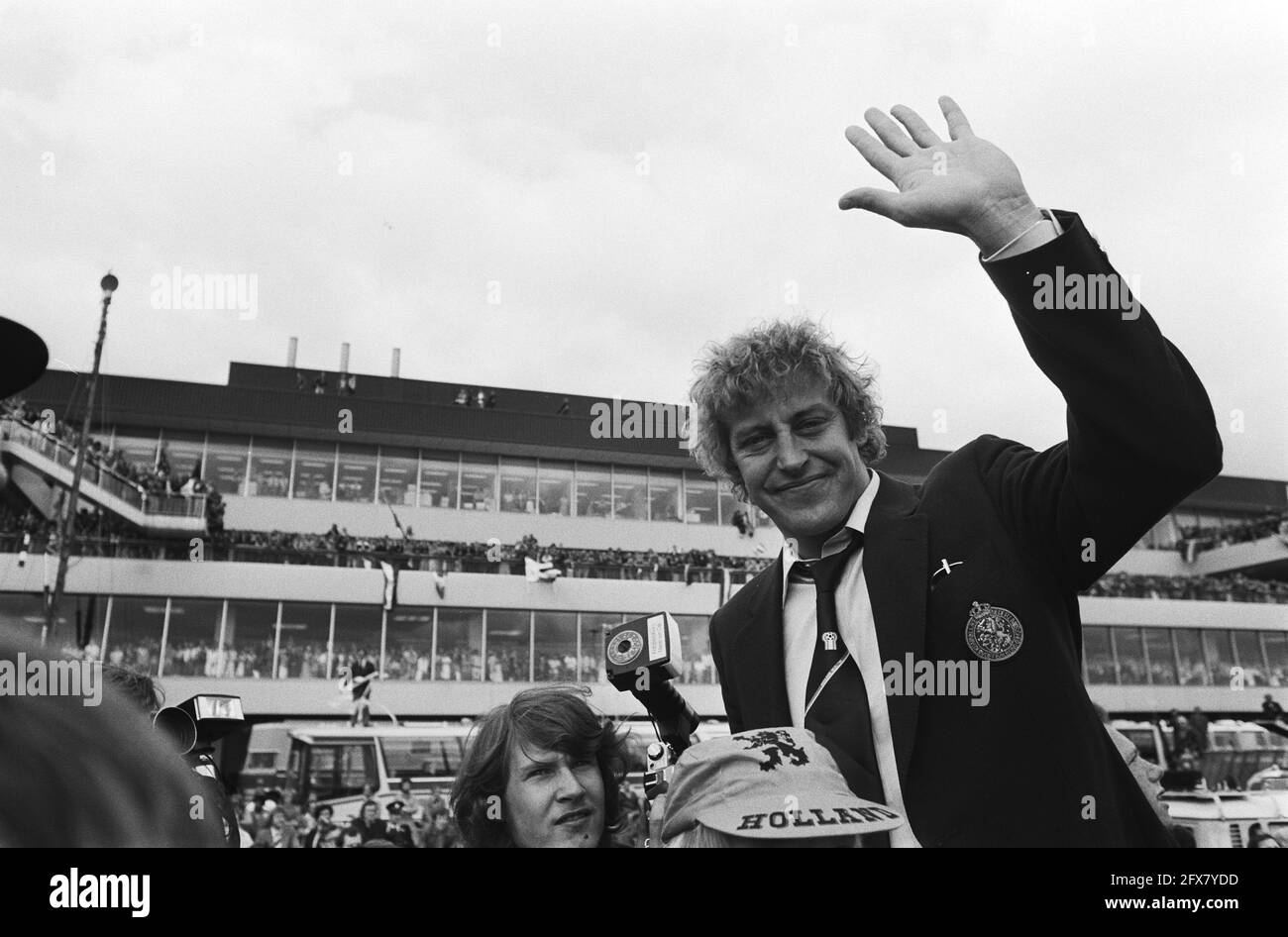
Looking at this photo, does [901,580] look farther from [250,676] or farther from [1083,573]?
[250,676]

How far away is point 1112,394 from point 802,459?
0.61m

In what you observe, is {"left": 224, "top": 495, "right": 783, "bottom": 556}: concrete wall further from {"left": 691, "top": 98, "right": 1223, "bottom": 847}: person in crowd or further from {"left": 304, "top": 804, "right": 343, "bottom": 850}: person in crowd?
{"left": 691, "top": 98, "right": 1223, "bottom": 847}: person in crowd

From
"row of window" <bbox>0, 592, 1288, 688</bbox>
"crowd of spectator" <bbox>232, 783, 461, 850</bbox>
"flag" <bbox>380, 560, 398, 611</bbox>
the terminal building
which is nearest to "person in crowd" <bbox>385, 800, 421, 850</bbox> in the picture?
"crowd of spectator" <bbox>232, 783, 461, 850</bbox>

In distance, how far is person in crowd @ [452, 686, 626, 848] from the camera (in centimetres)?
221

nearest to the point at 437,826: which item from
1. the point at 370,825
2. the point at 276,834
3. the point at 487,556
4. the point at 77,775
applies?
the point at 370,825

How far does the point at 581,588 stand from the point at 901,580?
20321mm

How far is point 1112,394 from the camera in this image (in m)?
1.33

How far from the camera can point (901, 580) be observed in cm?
172

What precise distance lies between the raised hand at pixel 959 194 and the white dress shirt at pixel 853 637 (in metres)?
0.65

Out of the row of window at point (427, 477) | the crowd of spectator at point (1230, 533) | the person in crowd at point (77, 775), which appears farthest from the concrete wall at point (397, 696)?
the crowd of spectator at point (1230, 533)

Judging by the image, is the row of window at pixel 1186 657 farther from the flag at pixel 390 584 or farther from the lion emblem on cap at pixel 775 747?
the lion emblem on cap at pixel 775 747

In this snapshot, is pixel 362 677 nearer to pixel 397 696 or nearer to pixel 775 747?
pixel 397 696

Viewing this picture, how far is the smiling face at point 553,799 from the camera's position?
2.17 metres
